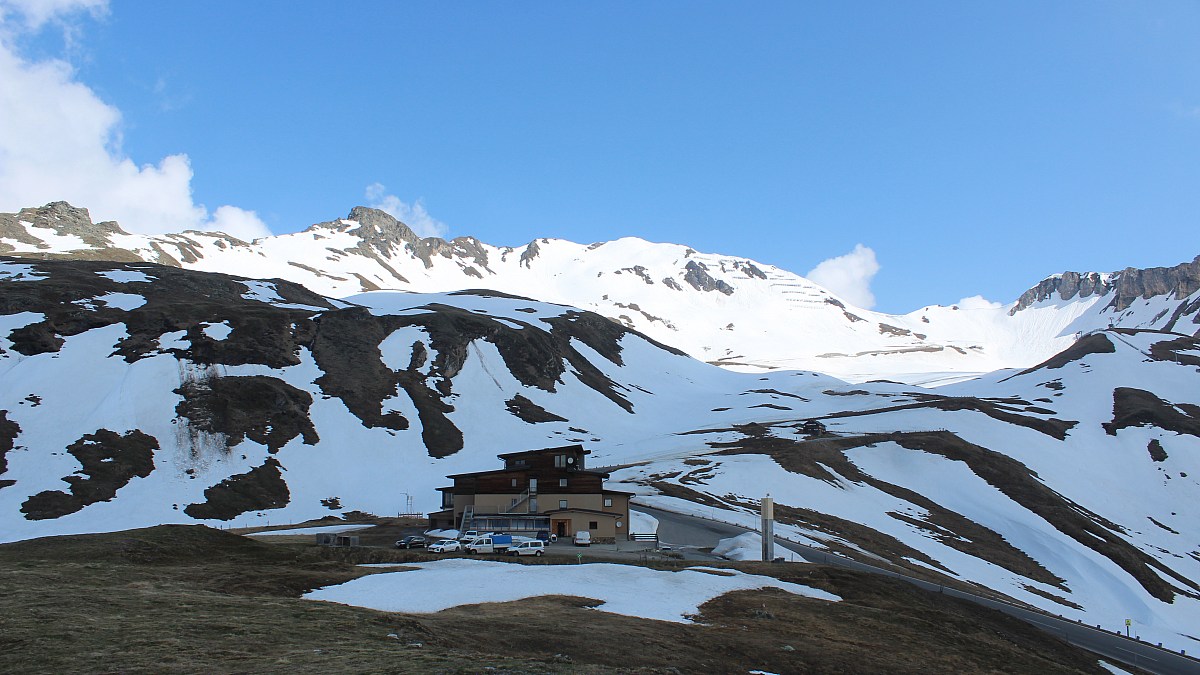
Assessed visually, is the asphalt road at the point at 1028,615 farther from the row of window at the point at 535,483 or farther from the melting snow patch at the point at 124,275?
the melting snow patch at the point at 124,275

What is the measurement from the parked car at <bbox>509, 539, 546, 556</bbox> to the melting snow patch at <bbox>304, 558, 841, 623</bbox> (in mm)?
6117

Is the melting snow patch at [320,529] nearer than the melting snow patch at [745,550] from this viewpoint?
No

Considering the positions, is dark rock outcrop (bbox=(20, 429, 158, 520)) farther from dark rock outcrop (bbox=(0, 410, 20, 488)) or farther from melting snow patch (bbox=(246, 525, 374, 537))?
melting snow patch (bbox=(246, 525, 374, 537))

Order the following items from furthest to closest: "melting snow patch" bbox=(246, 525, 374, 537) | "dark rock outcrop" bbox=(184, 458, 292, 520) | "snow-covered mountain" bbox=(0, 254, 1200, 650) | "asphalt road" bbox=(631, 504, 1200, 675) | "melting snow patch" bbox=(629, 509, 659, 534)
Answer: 1. "dark rock outcrop" bbox=(184, 458, 292, 520)
2. "snow-covered mountain" bbox=(0, 254, 1200, 650)
3. "melting snow patch" bbox=(246, 525, 374, 537)
4. "melting snow patch" bbox=(629, 509, 659, 534)
5. "asphalt road" bbox=(631, 504, 1200, 675)

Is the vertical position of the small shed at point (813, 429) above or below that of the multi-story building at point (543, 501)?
above

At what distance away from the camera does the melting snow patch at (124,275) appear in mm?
150750

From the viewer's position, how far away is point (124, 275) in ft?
512

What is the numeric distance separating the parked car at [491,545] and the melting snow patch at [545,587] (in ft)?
21.9

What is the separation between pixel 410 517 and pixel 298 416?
42.2 meters

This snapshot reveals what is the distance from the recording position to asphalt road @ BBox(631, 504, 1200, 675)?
44.7 meters

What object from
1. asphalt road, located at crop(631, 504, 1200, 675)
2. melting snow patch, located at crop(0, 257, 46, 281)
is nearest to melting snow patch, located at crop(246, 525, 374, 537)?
asphalt road, located at crop(631, 504, 1200, 675)

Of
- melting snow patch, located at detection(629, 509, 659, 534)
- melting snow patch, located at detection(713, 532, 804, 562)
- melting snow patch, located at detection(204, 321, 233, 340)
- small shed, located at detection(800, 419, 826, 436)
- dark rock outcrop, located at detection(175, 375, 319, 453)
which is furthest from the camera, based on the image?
small shed, located at detection(800, 419, 826, 436)

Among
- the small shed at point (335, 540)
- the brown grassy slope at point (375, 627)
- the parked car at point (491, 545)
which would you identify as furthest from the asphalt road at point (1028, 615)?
the small shed at point (335, 540)

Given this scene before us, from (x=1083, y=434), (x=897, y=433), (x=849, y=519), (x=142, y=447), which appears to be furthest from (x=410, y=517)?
(x=1083, y=434)
